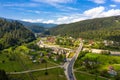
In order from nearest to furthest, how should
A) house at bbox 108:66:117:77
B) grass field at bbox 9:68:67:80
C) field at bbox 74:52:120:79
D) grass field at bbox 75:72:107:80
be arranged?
grass field at bbox 9:68:67:80
grass field at bbox 75:72:107:80
house at bbox 108:66:117:77
field at bbox 74:52:120:79

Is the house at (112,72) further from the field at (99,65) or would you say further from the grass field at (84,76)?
the grass field at (84,76)

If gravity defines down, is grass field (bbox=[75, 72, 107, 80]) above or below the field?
below

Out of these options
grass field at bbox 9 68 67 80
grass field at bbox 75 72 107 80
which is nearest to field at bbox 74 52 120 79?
grass field at bbox 75 72 107 80

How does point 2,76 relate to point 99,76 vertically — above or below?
above

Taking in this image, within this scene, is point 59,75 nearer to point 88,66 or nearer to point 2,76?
point 88,66

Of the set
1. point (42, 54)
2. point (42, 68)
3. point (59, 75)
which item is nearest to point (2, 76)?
point (59, 75)

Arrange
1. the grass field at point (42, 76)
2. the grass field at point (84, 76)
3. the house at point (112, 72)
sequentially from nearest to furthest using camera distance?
1. the grass field at point (42, 76)
2. the grass field at point (84, 76)
3. the house at point (112, 72)

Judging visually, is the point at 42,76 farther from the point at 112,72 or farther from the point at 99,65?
the point at 99,65

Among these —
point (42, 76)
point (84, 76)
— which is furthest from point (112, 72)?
point (42, 76)

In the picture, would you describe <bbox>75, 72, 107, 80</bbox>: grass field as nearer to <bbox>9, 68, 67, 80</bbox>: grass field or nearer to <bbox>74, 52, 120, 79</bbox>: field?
<bbox>74, 52, 120, 79</bbox>: field

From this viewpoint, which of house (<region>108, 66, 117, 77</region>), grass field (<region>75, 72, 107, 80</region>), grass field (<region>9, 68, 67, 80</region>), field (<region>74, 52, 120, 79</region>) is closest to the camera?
grass field (<region>9, 68, 67, 80</region>)

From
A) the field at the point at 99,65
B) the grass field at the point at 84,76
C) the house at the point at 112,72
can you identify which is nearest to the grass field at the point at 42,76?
the grass field at the point at 84,76
